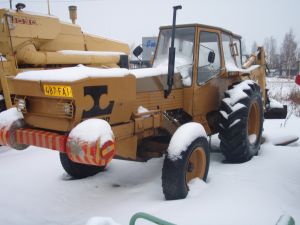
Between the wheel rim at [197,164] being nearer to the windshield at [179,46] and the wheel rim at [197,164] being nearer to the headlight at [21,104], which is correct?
the windshield at [179,46]

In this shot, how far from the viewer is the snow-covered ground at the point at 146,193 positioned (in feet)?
11.5

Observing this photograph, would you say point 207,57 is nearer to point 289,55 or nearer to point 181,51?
point 181,51

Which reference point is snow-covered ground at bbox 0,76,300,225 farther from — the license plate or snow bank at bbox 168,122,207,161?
the license plate

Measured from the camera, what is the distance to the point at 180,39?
17.0 ft

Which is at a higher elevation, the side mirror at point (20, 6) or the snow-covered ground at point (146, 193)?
the side mirror at point (20, 6)

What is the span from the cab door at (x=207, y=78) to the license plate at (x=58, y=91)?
7.01ft

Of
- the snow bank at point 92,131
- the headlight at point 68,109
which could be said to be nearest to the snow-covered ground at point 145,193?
the snow bank at point 92,131

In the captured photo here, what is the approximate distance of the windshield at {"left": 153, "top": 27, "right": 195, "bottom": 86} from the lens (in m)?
4.99

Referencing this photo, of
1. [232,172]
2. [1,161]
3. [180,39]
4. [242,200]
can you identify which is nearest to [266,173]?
[232,172]

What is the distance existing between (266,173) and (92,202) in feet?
7.70

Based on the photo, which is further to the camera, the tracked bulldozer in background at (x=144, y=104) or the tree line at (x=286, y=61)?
the tree line at (x=286, y=61)

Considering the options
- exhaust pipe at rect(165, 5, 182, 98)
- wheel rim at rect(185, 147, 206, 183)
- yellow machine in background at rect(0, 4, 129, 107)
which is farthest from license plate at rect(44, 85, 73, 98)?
yellow machine in background at rect(0, 4, 129, 107)

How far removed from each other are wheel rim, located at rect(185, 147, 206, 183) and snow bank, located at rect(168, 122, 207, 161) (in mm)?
254

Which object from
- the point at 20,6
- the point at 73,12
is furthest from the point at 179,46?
the point at 73,12
